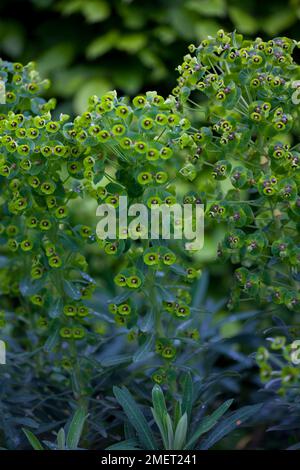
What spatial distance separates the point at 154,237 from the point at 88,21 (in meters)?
2.20

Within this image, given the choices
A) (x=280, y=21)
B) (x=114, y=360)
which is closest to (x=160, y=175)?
(x=114, y=360)

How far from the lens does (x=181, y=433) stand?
189 centimetres

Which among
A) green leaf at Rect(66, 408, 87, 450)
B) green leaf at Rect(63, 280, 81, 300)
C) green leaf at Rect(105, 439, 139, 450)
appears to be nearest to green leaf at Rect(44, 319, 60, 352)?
green leaf at Rect(63, 280, 81, 300)

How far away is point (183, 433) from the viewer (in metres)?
1.89

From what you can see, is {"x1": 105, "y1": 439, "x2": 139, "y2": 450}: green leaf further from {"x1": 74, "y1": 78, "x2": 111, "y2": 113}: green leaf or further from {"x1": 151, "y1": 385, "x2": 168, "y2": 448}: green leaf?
{"x1": 74, "y1": 78, "x2": 111, "y2": 113}: green leaf

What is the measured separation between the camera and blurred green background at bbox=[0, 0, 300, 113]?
3.74 metres

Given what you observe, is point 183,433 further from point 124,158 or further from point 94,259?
point 94,259

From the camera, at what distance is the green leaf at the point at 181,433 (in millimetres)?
1876

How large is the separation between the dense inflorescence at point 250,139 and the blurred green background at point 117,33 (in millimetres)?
1774
